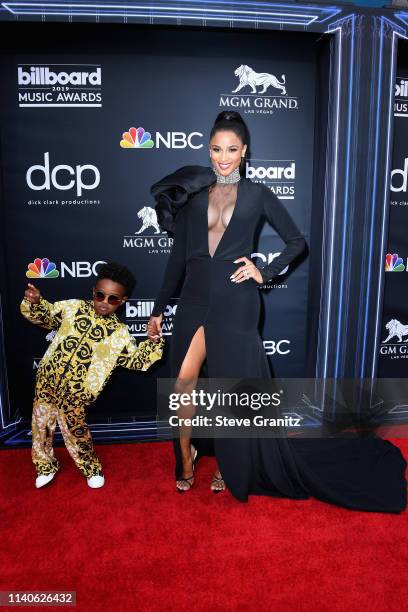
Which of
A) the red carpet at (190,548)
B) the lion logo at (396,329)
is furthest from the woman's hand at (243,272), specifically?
the lion logo at (396,329)

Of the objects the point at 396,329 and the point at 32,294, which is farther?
the point at 396,329

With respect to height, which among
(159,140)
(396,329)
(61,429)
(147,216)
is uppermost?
(159,140)

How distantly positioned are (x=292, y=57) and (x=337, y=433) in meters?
2.52

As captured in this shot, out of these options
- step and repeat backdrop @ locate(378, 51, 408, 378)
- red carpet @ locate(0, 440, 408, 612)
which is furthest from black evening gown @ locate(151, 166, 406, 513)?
step and repeat backdrop @ locate(378, 51, 408, 378)

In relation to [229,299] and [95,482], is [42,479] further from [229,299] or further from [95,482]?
[229,299]

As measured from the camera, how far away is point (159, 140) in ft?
11.0

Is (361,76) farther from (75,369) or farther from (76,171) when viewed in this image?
(75,369)

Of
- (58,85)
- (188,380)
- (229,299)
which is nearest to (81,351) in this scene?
(188,380)

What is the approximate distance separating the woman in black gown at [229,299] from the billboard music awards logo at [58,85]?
973 millimetres

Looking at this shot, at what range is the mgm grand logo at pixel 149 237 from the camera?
3.42 meters

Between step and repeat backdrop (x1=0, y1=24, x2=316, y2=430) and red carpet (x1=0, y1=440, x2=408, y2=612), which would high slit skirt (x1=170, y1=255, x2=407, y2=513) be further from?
step and repeat backdrop (x1=0, y1=24, x2=316, y2=430)

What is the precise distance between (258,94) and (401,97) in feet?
3.41

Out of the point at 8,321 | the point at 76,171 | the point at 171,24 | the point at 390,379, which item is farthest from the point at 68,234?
the point at 390,379

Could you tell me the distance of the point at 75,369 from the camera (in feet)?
9.02
